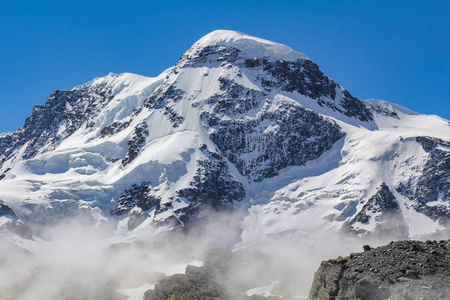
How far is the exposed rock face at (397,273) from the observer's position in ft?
154

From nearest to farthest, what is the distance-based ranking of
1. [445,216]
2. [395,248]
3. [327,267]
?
[395,248]
[327,267]
[445,216]

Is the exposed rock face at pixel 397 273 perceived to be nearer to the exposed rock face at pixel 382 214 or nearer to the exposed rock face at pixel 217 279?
the exposed rock face at pixel 217 279

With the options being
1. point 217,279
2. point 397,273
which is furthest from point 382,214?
point 397,273

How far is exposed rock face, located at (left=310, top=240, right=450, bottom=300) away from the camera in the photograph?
46969 mm

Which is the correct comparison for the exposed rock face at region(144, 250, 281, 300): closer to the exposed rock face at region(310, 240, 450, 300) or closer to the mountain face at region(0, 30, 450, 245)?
the mountain face at region(0, 30, 450, 245)

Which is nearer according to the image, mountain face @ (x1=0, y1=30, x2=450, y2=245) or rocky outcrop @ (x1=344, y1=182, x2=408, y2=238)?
rocky outcrop @ (x1=344, y1=182, x2=408, y2=238)

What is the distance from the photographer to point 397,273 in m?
49.5

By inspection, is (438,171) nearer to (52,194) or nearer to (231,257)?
(231,257)

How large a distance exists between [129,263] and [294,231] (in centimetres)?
A: 4679

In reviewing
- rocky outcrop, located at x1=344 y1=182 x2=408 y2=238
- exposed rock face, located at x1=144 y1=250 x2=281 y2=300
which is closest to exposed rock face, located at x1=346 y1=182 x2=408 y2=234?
rocky outcrop, located at x1=344 y1=182 x2=408 y2=238

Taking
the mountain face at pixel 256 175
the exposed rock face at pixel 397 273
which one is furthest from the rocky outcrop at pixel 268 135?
the exposed rock face at pixel 397 273

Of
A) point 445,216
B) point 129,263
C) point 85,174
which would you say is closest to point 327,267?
point 129,263

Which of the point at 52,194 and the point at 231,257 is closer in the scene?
the point at 231,257

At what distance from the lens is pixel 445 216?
143250 mm
